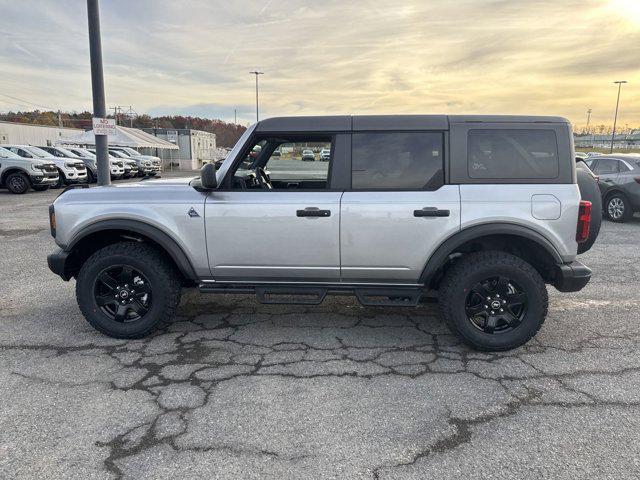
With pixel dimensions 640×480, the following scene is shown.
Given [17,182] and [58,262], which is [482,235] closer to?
[58,262]

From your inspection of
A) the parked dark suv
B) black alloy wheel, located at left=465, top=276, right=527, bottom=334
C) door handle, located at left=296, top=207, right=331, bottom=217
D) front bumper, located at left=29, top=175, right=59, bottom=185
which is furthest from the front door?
front bumper, located at left=29, top=175, right=59, bottom=185

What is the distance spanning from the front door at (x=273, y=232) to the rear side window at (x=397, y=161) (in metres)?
0.26

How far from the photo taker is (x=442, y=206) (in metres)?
3.61

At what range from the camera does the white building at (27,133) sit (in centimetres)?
3509

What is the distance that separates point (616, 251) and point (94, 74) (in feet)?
31.7

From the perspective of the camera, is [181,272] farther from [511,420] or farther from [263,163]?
[511,420]

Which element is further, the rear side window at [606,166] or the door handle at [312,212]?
the rear side window at [606,166]

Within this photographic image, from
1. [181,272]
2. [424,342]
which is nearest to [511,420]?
[424,342]

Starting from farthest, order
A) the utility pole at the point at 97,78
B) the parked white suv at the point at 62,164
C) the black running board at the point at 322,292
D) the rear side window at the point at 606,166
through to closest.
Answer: the parked white suv at the point at 62,164, the rear side window at the point at 606,166, the utility pole at the point at 97,78, the black running board at the point at 322,292

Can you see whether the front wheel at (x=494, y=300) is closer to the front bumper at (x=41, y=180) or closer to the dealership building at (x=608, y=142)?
the front bumper at (x=41, y=180)

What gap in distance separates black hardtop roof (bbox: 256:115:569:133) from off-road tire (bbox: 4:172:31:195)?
629 inches

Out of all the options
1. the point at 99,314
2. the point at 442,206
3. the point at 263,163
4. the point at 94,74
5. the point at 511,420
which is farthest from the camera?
the point at 94,74

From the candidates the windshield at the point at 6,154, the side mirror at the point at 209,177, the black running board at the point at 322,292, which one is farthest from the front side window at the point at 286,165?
the windshield at the point at 6,154

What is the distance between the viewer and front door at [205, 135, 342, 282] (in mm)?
3703
